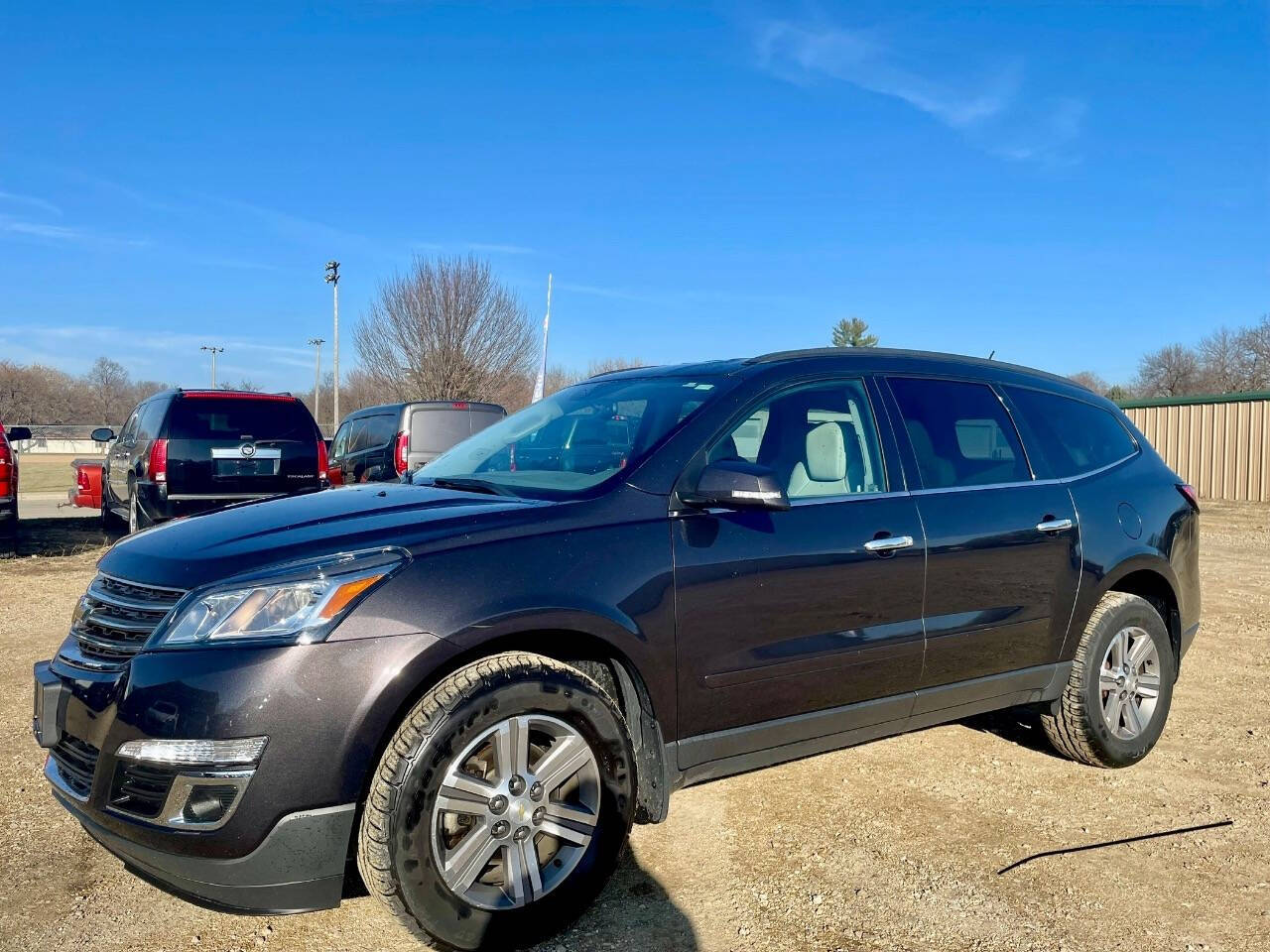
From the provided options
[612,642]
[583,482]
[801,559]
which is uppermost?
[583,482]

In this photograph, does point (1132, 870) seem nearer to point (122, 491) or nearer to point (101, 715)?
point (101, 715)

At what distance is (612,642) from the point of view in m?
2.83

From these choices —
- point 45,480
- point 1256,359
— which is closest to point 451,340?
point 45,480

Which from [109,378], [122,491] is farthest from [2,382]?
[122,491]

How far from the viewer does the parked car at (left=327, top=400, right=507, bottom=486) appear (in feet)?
38.9

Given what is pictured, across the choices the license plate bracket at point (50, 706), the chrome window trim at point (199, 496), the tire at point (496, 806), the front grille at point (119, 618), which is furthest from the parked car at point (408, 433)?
the tire at point (496, 806)

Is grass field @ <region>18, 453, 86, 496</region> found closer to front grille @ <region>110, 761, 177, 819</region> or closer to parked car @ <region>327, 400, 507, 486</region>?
parked car @ <region>327, 400, 507, 486</region>

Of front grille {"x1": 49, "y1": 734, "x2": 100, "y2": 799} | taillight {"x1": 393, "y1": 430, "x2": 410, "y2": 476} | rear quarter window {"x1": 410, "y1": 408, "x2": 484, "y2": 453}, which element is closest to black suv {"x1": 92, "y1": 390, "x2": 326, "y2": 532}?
taillight {"x1": 393, "y1": 430, "x2": 410, "y2": 476}

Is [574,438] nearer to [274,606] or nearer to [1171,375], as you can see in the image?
[274,606]

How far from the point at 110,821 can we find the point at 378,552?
97 cm

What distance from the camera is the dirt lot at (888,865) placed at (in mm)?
2797

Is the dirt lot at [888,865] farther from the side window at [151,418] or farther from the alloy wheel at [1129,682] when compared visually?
the side window at [151,418]

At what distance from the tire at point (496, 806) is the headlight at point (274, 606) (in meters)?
0.35

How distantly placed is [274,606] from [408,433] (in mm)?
9614
